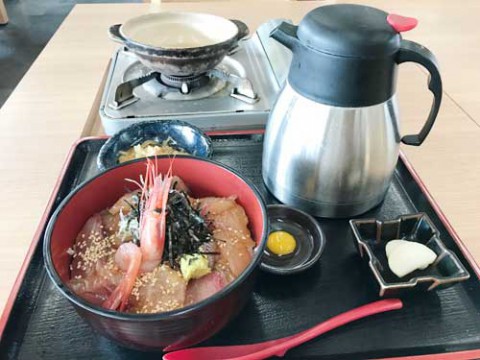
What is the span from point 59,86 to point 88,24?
50 centimetres

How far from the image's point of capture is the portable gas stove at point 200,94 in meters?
1.04

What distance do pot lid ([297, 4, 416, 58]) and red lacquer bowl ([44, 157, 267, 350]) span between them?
9.5 inches

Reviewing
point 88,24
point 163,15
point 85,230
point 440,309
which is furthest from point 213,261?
point 88,24

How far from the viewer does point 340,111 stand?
0.68 metres

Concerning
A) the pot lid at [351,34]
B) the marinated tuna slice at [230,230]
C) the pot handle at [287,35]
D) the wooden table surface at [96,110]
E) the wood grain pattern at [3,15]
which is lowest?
the wood grain pattern at [3,15]

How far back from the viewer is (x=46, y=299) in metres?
0.66

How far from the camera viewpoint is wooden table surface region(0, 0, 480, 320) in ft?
2.83

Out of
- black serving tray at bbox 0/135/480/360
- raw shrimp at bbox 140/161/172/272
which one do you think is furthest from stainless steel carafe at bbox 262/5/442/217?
raw shrimp at bbox 140/161/172/272

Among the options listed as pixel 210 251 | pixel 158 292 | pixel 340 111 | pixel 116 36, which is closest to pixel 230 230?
pixel 210 251

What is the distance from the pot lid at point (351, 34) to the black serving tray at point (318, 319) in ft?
1.07

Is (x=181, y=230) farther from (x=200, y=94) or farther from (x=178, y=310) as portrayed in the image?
(x=200, y=94)

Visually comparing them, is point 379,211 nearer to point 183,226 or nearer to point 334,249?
point 334,249

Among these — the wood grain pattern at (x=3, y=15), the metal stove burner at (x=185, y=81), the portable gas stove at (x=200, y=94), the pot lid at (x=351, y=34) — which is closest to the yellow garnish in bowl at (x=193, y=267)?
the pot lid at (x=351, y=34)

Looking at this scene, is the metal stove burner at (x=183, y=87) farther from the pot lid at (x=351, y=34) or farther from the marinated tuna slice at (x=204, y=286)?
the marinated tuna slice at (x=204, y=286)
